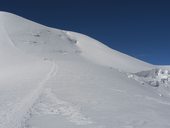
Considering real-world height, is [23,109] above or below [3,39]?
below

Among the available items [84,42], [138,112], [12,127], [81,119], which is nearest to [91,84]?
[138,112]

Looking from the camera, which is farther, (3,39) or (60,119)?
(3,39)

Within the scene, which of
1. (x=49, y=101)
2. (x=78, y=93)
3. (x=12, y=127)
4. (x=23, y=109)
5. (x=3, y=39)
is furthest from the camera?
(x=3, y=39)

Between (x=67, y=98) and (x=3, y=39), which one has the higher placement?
(x=3, y=39)

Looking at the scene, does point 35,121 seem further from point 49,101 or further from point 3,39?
point 3,39

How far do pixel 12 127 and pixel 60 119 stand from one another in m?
2.62

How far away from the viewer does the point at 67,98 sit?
19484mm

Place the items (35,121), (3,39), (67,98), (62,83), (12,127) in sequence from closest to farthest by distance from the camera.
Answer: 1. (12,127)
2. (35,121)
3. (67,98)
4. (62,83)
5. (3,39)

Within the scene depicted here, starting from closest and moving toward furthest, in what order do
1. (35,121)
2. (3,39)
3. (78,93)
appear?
(35,121), (78,93), (3,39)

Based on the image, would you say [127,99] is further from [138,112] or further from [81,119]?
[81,119]

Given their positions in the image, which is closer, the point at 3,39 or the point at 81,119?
the point at 81,119

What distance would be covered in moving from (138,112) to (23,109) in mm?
5624

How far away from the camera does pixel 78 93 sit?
70.9ft

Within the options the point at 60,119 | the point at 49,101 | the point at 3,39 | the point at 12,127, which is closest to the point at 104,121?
the point at 60,119
